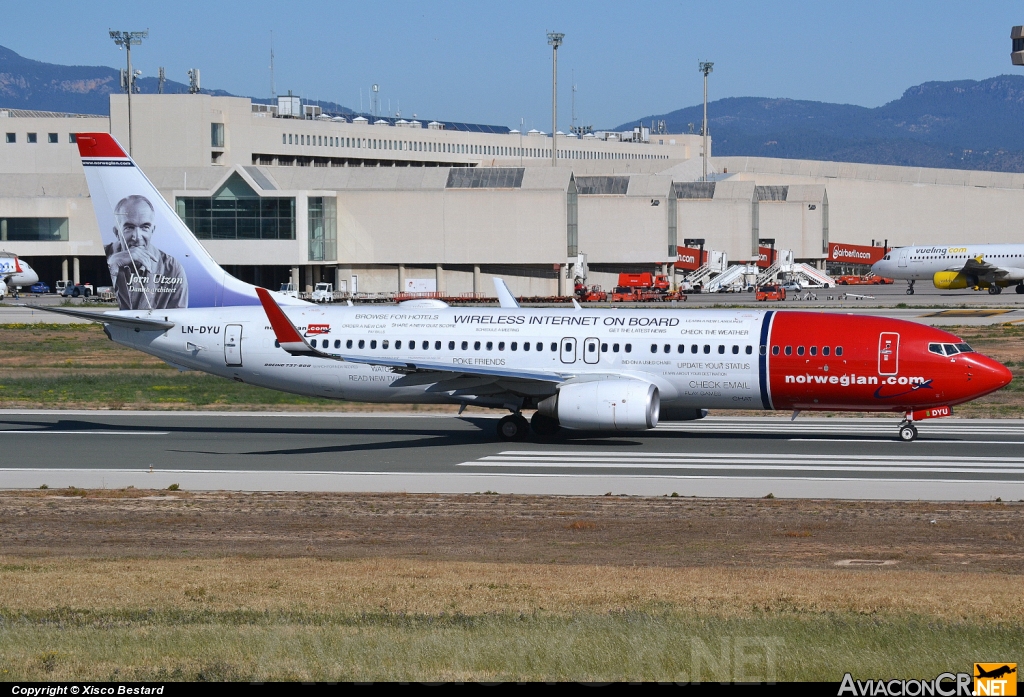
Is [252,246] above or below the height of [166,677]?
above

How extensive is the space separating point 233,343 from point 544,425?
9.19m

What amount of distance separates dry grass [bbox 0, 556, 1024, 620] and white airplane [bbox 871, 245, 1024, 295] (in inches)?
3733

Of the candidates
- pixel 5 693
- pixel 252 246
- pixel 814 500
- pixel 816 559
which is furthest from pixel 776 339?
pixel 252 246

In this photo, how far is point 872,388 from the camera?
31.2m

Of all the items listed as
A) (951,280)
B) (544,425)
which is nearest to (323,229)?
(951,280)

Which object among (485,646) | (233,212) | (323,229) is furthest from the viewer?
(323,229)

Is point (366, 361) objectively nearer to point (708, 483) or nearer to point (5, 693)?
point (708, 483)

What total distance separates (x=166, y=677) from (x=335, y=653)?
5.39 ft

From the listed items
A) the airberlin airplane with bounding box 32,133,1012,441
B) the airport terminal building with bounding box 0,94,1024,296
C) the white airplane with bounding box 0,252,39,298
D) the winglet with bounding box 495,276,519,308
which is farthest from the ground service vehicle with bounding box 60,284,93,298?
the winglet with bounding box 495,276,519,308

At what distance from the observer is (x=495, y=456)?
100 ft

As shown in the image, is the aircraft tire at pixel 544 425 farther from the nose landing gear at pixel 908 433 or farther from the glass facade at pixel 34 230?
the glass facade at pixel 34 230

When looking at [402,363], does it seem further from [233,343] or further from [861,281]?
[861,281]

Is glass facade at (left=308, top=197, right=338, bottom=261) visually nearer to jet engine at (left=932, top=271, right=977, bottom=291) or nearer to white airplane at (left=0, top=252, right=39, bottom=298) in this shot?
white airplane at (left=0, top=252, right=39, bottom=298)

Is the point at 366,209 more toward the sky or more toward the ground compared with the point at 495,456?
more toward the sky
